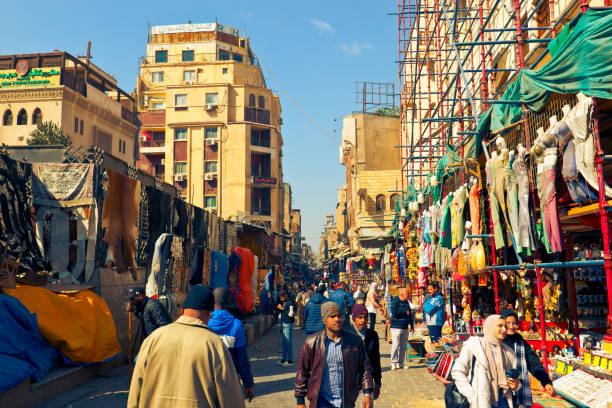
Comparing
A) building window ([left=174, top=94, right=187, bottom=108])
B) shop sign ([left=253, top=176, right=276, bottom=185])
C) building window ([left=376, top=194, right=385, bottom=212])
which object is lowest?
building window ([left=376, top=194, right=385, bottom=212])

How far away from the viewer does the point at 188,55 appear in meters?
55.3

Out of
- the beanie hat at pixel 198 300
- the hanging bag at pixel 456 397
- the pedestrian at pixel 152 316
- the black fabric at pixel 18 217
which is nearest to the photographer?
the beanie hat at pixel 198 300

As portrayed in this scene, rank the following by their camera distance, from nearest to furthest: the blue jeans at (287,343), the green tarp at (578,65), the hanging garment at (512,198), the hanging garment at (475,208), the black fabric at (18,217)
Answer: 1. the green tarp at (578,65)
2. the hanging garment at (512,198)
3. the black fabric at (18,217)
4. the hanging garment at (475,208)
5. the blue jeans at (287,343)

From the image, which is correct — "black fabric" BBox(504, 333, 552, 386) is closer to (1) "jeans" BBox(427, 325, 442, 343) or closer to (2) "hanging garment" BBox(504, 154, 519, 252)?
(2) "hanging garment" BBox(504, 154, 519, 252)

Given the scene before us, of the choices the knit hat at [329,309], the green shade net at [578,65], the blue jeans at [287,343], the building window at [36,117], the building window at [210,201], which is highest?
the building window at [36,117]

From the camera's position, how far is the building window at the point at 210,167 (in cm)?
4772

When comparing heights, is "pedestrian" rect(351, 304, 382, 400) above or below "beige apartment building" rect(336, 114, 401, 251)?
below

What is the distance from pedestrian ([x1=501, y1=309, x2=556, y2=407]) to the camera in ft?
15.2

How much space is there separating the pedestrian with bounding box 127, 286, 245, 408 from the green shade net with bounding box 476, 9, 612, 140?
192 inches

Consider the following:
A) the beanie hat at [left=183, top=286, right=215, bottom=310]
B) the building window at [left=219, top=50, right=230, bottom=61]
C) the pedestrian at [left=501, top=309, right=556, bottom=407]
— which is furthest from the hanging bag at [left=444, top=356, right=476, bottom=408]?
the building window at [left=219, top=50, right=230, bottom=61]

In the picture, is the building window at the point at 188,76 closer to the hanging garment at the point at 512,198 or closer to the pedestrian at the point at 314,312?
the pedestrian at the point at 314,312

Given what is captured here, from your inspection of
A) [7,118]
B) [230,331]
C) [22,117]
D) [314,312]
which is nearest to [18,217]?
[230,331]

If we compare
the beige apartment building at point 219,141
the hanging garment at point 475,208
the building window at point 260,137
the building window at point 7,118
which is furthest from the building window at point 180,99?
the hanging garment at point 475,208

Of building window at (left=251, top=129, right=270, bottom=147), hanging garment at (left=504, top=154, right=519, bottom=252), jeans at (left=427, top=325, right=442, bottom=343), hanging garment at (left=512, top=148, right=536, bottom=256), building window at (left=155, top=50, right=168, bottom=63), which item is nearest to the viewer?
hanging garment at (left=512, top=148, right=536, bottom=256)
